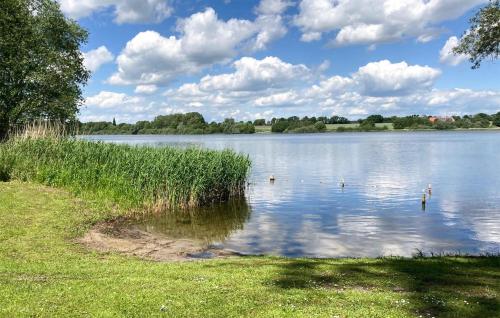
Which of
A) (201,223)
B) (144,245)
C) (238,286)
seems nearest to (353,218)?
(201,223)

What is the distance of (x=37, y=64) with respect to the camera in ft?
143

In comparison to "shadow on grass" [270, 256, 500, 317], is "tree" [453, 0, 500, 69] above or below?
above

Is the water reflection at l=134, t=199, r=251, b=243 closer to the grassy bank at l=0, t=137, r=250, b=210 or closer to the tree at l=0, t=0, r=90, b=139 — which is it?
the grassy bank at l=0, t=137, r=250, b=210

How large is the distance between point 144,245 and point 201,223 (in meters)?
7.11

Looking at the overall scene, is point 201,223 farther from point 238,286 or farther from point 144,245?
point 238,286

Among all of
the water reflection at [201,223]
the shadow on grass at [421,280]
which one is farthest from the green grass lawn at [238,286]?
the water reflection at [201,223]

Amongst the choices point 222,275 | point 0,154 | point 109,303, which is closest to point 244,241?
point 222,275

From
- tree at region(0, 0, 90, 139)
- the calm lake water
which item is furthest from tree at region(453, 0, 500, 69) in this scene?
tree at region(0, 0, 90, 139)

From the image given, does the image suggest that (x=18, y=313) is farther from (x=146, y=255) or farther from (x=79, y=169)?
(x=79, y=169)

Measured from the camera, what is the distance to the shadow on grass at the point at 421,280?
334 inches

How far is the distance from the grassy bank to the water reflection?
0.99 m

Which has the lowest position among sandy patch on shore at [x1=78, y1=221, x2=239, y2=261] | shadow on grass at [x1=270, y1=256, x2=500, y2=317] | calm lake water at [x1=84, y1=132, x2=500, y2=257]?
calm lake water at [x1=84, y1=132, x2=500, y2=257]

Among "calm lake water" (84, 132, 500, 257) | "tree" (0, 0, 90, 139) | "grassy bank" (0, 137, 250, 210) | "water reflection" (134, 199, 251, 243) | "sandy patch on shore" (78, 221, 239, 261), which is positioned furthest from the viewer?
"tree" (0, 0, 90, 139)

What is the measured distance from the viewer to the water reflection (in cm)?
2227
